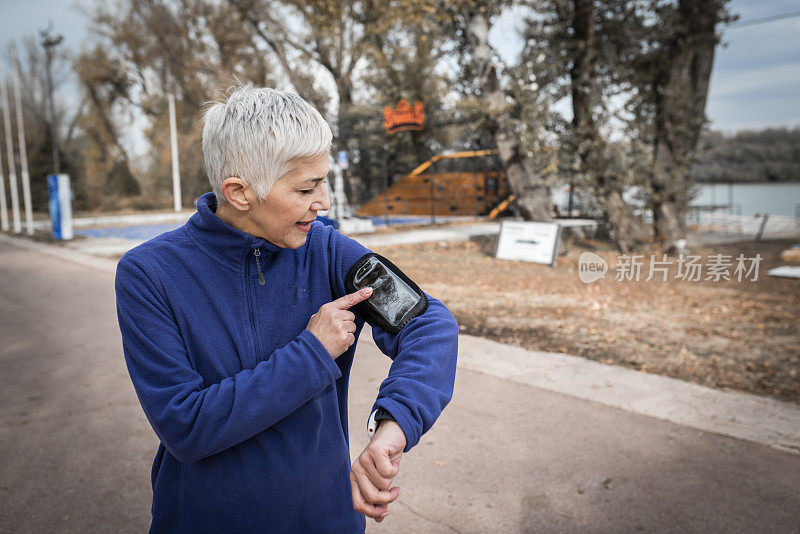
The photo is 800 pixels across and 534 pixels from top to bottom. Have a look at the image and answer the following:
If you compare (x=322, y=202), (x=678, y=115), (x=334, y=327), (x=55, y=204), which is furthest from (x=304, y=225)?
(x=55, y=204)

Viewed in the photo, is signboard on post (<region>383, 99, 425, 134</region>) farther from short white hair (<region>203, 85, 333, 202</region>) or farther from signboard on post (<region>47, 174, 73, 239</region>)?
short white hair (<region>203, 85, 333, 202</region>)

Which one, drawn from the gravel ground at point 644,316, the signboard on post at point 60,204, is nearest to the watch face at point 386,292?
the gravel ground at point 644,316

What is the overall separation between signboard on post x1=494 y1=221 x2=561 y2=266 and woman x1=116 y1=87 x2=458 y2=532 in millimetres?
10538

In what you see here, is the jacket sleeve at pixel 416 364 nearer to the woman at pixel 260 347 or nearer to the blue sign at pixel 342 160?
the woman at pixel 260 347

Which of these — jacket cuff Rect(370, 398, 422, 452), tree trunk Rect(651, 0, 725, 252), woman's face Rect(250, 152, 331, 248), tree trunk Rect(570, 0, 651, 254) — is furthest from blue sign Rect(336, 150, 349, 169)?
jacket cuff Rect(370, 398, 422, 452)

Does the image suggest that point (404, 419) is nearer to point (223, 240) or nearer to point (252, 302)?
point (252, 302)

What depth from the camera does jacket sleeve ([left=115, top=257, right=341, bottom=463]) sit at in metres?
1.23

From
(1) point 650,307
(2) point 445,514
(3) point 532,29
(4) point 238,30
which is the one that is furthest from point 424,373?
(4) point 238,30

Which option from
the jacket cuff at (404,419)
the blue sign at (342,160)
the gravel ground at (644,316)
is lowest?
the gravel ground at (644,316)

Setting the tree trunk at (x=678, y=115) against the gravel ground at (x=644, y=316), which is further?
the tree trunk at (x=678, y=115)

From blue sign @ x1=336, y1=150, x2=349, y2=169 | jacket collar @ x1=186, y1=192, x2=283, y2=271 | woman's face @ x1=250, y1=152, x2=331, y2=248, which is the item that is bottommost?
jacket collar @ x1=186, y1=192, x2=283, y2=271

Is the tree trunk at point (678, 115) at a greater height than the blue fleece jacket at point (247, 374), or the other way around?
the tree trunk at point (678, 115)

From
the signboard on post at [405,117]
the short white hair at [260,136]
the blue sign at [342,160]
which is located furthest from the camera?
the signboard on post at [405,117]

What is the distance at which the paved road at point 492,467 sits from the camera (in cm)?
301
